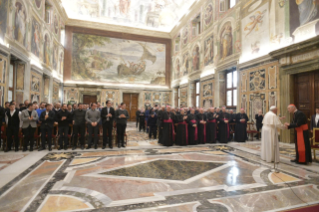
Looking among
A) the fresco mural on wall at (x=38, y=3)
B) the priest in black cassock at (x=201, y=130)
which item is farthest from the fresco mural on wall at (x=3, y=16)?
the priest in black cassock at (x=201, y=130)

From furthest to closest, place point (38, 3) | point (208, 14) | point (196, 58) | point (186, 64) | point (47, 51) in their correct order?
point (186, 64), point (196, 58), point (208, 14), point (47, 51), point (38, 3)

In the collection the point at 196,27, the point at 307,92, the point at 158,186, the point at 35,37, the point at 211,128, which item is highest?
the point at 196,27

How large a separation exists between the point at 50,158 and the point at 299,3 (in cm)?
1081

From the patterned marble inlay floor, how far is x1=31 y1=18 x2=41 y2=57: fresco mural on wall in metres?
8.05

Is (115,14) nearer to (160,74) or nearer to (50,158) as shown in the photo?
(160,74)

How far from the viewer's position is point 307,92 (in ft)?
24.5

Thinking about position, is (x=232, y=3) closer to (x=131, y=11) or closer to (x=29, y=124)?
(x=131, y=11)

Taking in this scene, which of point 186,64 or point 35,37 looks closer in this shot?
point 35,37

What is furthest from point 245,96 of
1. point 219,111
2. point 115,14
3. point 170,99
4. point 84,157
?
point 115,14

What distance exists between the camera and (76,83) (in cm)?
1734

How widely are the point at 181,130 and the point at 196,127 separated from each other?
72 centimetres

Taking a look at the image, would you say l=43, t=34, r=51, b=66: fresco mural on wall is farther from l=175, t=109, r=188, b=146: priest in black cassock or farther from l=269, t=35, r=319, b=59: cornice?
l=269, t=35, r=319, b=59: cornice

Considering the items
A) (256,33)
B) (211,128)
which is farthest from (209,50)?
(211,128)

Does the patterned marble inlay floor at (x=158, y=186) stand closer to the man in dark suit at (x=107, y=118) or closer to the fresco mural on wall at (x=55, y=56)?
the man in dark suit at (x=107, y=118)
